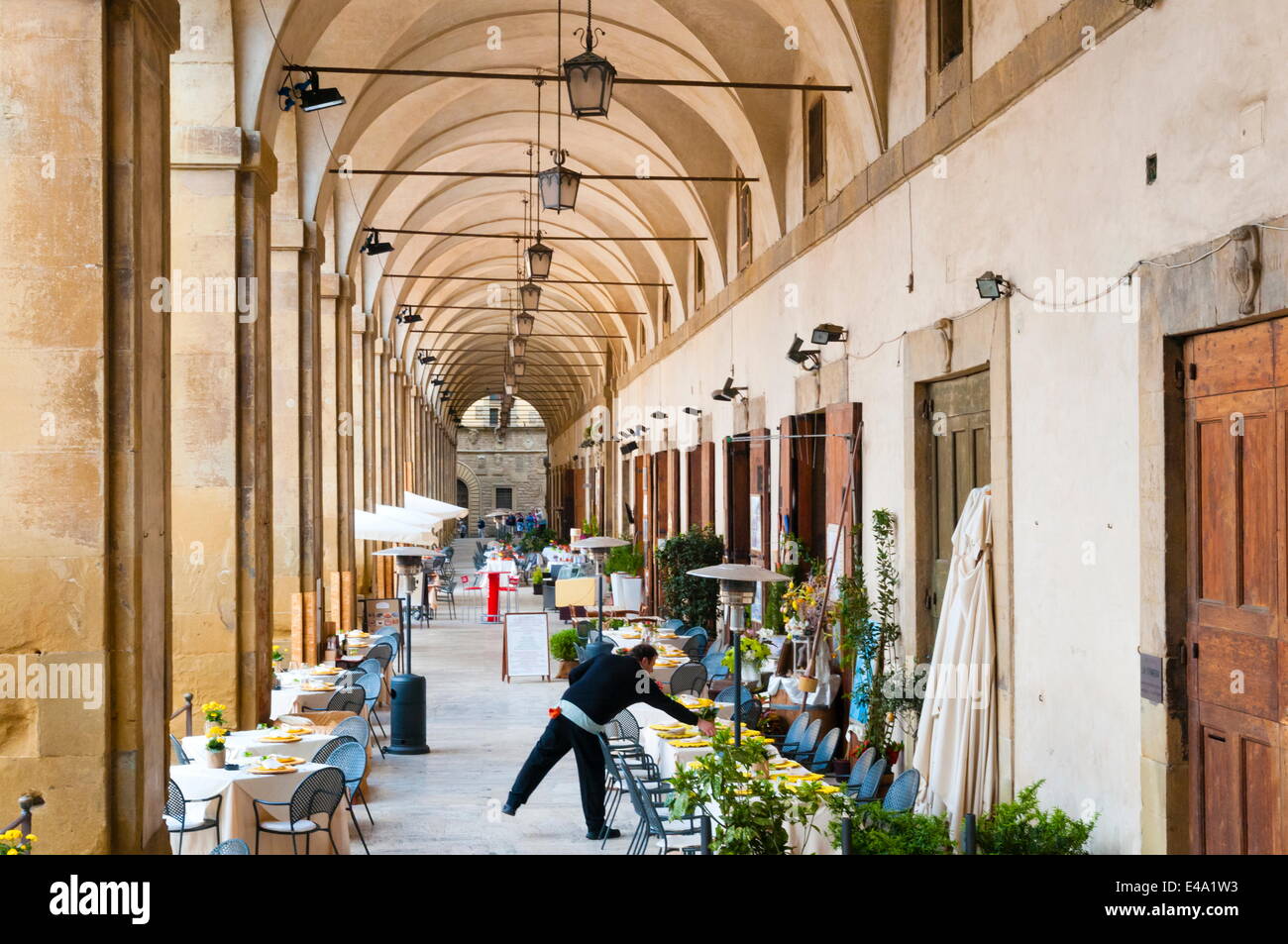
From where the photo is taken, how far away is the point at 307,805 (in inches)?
263

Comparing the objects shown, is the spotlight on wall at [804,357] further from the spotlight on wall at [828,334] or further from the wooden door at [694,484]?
the wooden door at [694,484]

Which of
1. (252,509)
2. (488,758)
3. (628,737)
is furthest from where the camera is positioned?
(488,758)

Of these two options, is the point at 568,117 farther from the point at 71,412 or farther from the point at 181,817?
the point at 71,412

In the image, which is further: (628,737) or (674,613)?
(674,613)

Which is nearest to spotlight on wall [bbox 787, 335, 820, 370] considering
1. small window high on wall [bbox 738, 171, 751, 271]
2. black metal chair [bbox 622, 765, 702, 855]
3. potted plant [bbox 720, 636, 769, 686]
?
potted plant [bbox 720, 636, 769, 686]

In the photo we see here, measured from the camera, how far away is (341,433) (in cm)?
1625

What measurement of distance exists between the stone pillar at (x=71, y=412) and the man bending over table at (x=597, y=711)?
3.10 metres

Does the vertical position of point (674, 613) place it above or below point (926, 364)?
below

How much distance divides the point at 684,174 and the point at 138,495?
11.6 m

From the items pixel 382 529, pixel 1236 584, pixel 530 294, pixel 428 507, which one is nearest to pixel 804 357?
pixel 1236 584

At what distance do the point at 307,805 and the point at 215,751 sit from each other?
2.78ft

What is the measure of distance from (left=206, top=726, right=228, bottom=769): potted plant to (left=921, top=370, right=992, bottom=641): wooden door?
4.75 meters
